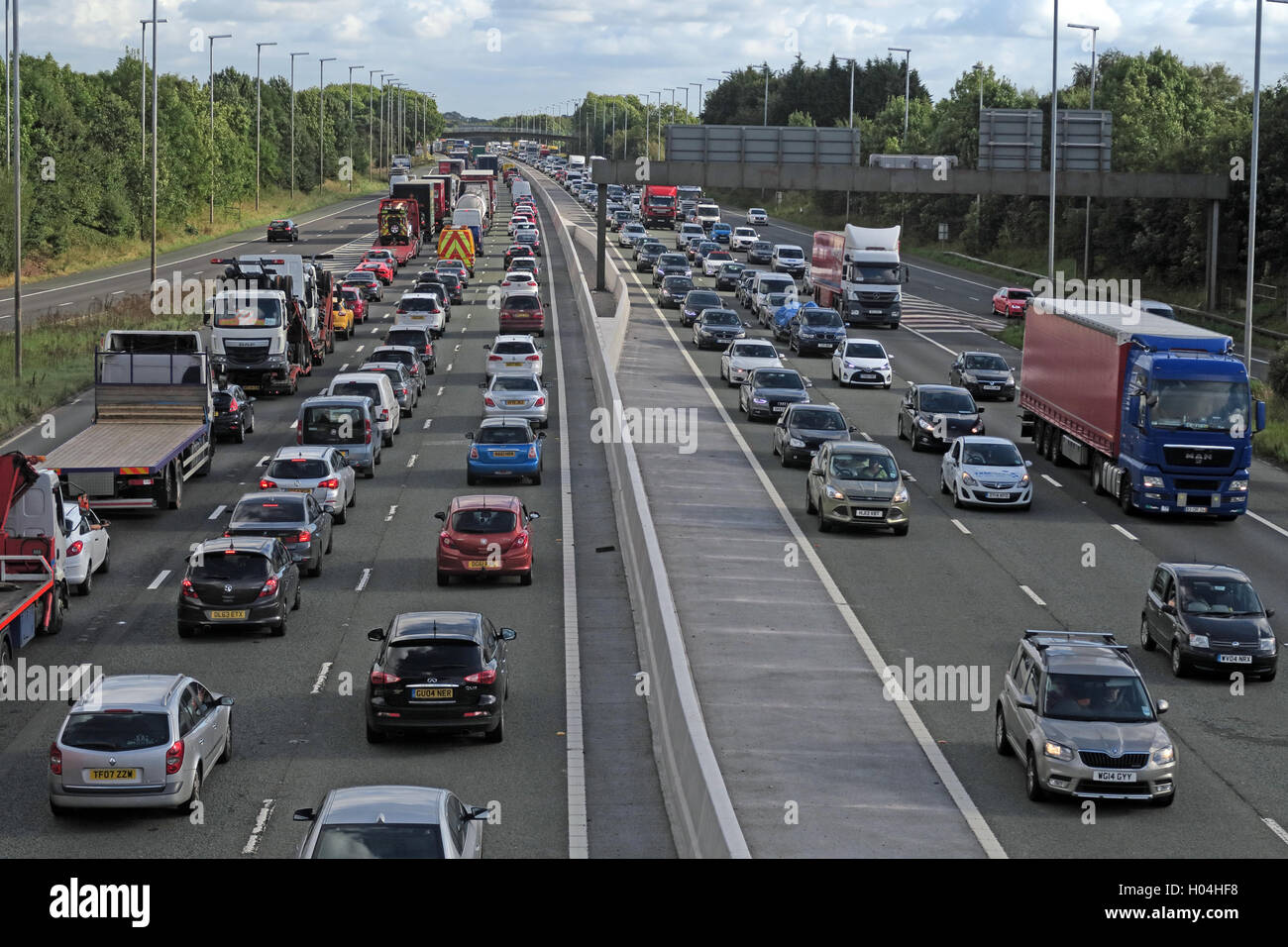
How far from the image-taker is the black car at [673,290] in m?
78.7

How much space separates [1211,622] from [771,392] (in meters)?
24.1

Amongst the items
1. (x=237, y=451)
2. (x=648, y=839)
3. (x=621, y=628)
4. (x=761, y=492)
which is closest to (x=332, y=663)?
(x=621, y=628)

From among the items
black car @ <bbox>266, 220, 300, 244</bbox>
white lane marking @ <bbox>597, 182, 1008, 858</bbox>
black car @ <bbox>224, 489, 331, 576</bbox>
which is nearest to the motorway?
black car @ <bbox>224, 489, 331, 576</bbox>

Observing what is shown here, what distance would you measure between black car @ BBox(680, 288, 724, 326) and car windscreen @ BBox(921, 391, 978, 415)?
26.1m

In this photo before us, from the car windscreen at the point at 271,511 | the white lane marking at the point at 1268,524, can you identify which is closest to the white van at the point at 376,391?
the car windscreen at the point at 271,511

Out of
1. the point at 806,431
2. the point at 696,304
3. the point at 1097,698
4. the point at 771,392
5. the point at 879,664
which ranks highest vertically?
the point at 696,304

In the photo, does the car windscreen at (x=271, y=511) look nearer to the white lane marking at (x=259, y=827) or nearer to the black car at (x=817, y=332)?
the white lane marking at (x=259, y=827)

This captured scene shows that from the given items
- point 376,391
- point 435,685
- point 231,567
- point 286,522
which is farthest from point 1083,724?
→ point 376,391

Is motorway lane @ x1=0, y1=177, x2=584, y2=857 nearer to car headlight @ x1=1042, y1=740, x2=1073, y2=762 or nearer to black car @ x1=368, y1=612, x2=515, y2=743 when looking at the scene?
black car @ x1=368, y1=612, x2=515, y2=743

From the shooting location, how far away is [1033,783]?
19.7 meters

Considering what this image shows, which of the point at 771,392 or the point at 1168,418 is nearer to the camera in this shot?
the point at 1168,418

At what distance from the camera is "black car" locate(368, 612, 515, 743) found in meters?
21.3

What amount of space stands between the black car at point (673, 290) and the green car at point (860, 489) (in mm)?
43547

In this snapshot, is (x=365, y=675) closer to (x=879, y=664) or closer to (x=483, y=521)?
(x=483, y=521)
